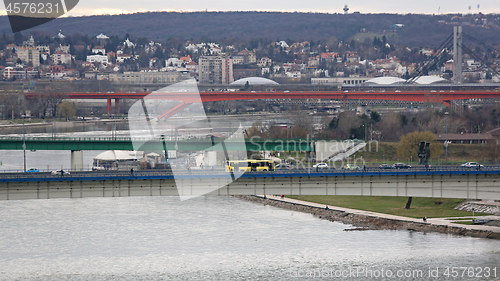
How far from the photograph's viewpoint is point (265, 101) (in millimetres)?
98562

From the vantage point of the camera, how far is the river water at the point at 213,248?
22641mm

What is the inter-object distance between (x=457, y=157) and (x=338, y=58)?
481 feet

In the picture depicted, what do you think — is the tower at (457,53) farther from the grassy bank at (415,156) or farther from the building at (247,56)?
the building at (247,56)

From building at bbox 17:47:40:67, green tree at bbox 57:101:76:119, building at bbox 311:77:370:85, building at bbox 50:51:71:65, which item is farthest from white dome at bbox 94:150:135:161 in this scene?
building at bbox 50:51:71:65

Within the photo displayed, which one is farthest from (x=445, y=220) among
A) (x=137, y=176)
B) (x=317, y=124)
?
(x=317, y=124)

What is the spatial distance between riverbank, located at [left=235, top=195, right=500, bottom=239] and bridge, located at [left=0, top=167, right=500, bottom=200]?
8.84 feet

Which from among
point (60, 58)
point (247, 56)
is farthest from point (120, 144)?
point (247, 56)

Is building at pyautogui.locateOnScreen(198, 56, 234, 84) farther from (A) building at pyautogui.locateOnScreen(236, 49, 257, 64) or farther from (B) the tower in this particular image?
(B) the tower

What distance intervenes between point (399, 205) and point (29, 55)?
14073 centimetres

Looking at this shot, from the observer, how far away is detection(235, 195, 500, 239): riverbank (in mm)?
28406

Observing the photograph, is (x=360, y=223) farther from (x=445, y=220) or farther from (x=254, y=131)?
(x=254, y=131)

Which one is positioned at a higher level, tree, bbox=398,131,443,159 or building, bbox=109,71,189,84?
building, bbox=109,71,189,84

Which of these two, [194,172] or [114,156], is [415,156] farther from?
[194,172]

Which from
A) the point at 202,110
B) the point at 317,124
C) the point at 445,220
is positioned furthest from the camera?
the point at 202,110
